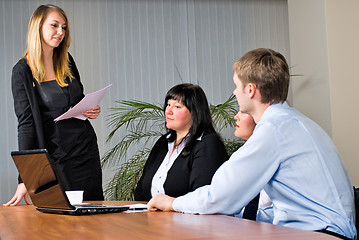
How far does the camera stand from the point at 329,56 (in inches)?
175

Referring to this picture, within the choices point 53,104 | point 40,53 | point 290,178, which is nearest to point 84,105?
point 53,104

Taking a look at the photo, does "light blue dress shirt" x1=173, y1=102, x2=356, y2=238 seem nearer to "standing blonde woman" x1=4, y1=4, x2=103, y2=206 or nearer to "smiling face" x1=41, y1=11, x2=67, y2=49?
"standing blonde woman" x1=4, y1=4, x2=103, y2=206

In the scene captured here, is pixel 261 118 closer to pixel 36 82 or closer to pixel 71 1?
pixel 36 82

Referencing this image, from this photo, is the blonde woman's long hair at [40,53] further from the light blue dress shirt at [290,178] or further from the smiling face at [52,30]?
the light blue dress shirt at [290,178]

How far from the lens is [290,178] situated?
1578mm

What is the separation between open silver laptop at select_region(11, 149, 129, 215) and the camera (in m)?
1.75

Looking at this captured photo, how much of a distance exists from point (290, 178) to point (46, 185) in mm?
823

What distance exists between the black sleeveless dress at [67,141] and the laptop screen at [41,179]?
73 centimetres

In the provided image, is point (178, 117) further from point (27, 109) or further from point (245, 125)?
point (27, 109)

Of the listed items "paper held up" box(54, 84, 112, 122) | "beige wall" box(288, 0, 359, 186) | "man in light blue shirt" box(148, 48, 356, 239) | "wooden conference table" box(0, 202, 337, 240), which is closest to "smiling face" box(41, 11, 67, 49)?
"paper held up" box(54, 84, 112, 122)

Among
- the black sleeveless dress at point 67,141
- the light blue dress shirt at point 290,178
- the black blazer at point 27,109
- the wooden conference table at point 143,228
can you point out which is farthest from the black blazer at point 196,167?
the light blue dress shirt at point 290,178

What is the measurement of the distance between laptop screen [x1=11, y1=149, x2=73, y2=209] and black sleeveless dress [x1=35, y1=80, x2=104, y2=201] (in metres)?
0.73

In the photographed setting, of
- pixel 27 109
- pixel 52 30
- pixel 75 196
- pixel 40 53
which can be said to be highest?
pixel 52 30

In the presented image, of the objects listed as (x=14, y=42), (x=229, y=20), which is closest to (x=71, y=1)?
(x=14, y=42)
